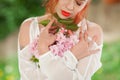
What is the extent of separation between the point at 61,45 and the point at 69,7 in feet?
0.33

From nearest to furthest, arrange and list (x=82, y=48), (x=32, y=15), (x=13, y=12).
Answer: (x=82, y=48) < (x=32, y=15) < (x=13, y=12)

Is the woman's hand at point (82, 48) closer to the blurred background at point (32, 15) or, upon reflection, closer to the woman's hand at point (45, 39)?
the woman's hand at point (45, 39)

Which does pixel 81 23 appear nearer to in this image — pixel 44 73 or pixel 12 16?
pixel 44 73

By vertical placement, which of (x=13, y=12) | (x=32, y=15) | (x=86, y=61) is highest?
(x=13, y=12)

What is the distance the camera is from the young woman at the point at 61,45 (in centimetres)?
125

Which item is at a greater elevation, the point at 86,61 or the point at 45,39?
the point at 45,39

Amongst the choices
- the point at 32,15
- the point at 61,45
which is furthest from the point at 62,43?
the point at 32,15

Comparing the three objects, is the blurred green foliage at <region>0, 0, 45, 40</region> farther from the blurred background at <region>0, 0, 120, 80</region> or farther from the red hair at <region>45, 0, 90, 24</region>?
the red hair at <region>45, 0, 90, 24</region>

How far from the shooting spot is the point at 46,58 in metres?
1.24

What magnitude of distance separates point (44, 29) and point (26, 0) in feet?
10.1

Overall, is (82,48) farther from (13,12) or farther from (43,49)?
(13,12)

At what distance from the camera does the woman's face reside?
4.11ft

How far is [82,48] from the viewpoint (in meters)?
1.24

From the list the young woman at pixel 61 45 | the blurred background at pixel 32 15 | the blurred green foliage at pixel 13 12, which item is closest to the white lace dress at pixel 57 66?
the young woman at pixel 61 45
